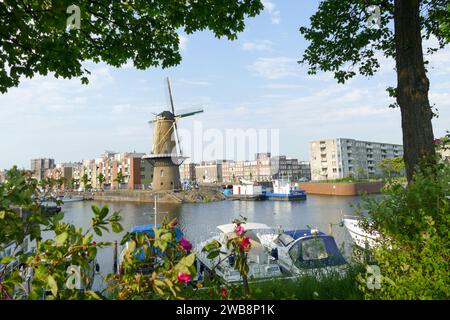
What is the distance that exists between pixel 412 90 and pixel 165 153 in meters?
65.3

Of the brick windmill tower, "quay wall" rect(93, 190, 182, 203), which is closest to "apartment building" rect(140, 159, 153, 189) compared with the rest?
"quay wall" rect(93, 190, 182, 203)

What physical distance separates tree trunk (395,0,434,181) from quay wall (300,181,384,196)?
74450mm

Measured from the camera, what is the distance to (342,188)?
81062 millimetres

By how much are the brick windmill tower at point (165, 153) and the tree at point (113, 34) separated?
61.5 meters

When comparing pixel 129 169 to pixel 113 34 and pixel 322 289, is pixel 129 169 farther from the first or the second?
pixel 322 289

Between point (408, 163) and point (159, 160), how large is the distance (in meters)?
66.7

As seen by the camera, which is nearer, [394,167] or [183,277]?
[183,277]

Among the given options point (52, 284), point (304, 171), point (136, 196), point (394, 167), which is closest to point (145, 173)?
point (136, 196)

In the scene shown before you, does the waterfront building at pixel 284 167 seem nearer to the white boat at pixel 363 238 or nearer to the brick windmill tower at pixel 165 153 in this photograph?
the brick windmill tower at pixel 165 153

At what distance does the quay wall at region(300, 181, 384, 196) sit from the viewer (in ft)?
262

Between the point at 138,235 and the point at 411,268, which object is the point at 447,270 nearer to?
the point at 411,268

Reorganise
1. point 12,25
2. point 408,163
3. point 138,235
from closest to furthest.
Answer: point 138,235, point 12,25, point 408,163
